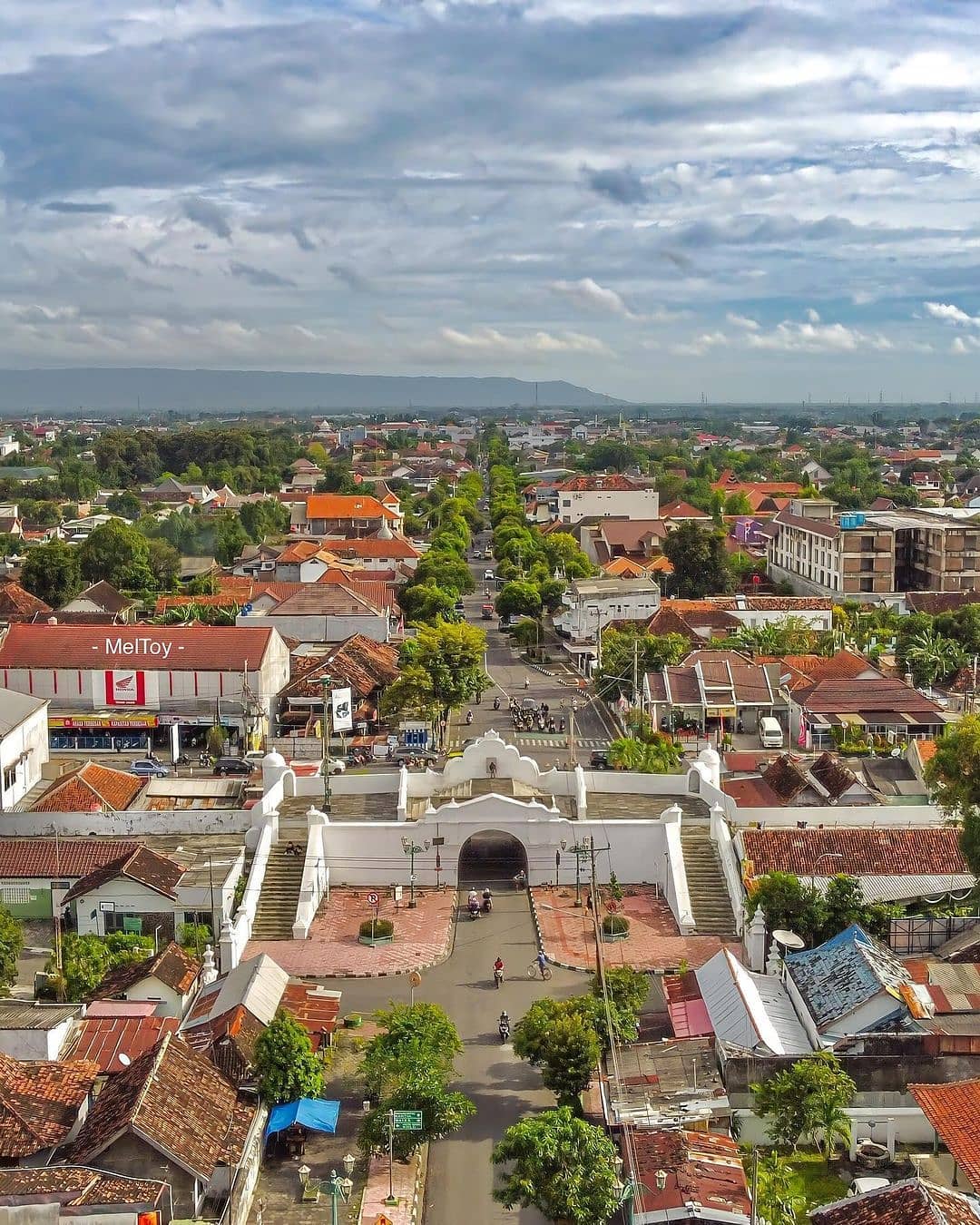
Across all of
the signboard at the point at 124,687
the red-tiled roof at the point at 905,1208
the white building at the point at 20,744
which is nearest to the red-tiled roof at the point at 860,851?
the red-tiled roof at the point at 905,1208

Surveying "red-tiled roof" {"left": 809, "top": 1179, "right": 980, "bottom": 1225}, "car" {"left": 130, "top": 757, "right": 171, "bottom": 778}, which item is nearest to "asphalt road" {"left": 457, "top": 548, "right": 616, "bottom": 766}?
"car" {"left": 130, "top": 757, "right": 171, "bottom": 778}

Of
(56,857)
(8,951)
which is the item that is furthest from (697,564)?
(8,951)

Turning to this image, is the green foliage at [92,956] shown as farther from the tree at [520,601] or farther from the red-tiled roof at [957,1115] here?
the tree at [520,601]

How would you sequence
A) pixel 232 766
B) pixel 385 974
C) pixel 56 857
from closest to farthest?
1. pixel 385 974
2. pixel 56 857
3. pixel 232 766

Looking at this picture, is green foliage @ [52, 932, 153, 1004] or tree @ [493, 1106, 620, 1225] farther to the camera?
green foliage @ [52, 932, 153, 1004]

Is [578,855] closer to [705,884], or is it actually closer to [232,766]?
[705,884]

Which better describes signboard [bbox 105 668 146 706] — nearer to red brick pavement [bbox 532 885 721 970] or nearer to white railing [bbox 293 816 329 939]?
white railing [bbox 293 816 329 939]
